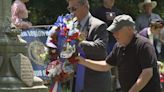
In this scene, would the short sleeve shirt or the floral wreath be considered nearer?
the short sleeve shirt

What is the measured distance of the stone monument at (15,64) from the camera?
920cm

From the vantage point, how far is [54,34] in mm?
7617

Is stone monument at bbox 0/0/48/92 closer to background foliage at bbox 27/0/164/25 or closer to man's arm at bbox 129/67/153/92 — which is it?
man's arm at bbox 129/67/153/92

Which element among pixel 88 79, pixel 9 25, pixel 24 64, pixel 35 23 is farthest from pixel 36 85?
pixel 35 23

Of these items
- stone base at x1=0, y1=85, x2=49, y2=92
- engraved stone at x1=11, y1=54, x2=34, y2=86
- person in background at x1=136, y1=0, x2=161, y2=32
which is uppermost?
person in background at x1=136, y1=0, x2=161, y2=32

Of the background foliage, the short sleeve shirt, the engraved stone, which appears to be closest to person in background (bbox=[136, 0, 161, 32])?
the background foliage

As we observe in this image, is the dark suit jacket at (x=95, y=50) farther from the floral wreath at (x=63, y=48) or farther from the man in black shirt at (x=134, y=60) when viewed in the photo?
the man in black shirt at (x=134, y=60)

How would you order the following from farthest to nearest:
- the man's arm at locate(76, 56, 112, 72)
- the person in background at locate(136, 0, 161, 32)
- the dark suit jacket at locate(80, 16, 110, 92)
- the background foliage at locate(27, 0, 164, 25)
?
the background foliage at locate(27, 0, 164, 25)
the person in background at locate(136, 0, 161, 32)
the dark suit jacket at locate(80, 16, 110, 92)
the man's arm at locate(76, 56, 112, 72)

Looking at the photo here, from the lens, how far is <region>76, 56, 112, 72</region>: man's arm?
7219 millimetres

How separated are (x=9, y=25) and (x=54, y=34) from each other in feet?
6.73

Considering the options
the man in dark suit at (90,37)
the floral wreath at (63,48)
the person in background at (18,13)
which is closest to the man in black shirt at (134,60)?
the floral wreath at (63,48)

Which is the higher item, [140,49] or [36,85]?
[140,49]

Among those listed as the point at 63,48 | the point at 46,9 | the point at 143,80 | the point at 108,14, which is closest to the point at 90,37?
the point at 63,48

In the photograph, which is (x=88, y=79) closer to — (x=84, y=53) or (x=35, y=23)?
(x=84, y=53)
